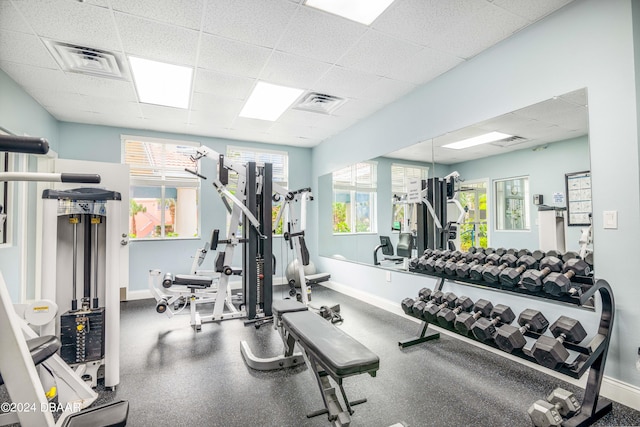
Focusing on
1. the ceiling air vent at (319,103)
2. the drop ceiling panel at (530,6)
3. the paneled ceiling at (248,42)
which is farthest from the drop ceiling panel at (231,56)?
the drop ceiling panel at (530,6)

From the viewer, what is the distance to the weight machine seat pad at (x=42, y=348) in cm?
139

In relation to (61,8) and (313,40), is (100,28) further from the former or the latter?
(313,40)

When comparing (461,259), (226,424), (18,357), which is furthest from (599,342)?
(18,357)

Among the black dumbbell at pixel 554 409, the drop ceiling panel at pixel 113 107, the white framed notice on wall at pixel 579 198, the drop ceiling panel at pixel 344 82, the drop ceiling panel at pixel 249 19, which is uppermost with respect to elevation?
the drop ceiling panel at pixel 249 19

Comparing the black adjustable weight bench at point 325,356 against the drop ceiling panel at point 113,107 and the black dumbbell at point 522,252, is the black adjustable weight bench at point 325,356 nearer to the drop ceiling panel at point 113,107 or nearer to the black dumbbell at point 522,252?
the black dumbbell at point 522,252

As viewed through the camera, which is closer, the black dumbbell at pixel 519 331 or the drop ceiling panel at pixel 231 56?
the black dumbbell at pixel 519 331

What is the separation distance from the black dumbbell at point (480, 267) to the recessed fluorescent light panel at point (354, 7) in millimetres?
2138

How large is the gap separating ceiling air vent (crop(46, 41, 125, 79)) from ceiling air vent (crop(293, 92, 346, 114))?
202 centimetres

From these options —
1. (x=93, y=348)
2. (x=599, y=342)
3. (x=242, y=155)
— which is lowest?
(x=93, y=348)

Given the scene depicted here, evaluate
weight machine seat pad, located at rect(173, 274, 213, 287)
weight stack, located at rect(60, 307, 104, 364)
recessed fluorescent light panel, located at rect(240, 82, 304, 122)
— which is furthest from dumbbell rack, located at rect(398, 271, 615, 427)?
recessed fluorescent light panel, located at rect(240, 82, 304, 122)

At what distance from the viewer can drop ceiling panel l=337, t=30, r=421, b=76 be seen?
2.66 metres

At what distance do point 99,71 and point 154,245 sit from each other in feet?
9.00

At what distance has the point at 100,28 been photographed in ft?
7.98

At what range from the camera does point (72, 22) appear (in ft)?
7.74
